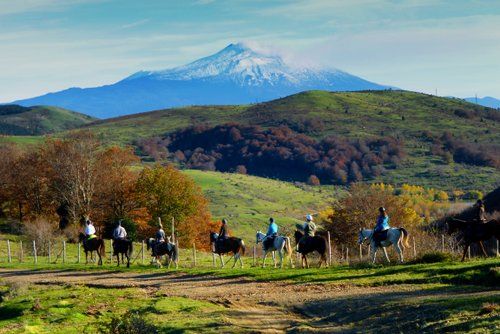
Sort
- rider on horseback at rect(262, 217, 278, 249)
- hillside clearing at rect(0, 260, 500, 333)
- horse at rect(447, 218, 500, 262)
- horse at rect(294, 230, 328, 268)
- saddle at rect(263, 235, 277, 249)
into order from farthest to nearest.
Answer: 1. saddle at rect(263, 235, 277, 249)
2. rider on horseback at rect(262, 217, 278, 249)
3. horse at rect(294, 230, 328, 268)
4. horse at rect(447, 218, 500, 262)
5. hillside clearing at rect(0, 260, 500, 333)

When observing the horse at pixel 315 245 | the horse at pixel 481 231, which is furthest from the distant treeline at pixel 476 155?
the horse at pixel 481 231

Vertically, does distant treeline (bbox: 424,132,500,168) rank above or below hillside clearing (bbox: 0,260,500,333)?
above

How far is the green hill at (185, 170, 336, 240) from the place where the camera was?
128363mm

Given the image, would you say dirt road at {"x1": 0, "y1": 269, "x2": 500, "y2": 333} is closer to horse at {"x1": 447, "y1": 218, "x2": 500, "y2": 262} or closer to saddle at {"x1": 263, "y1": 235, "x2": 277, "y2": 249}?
saddle at {"x1": 263, "y1": 235, "x2": 277, "y2": 249}

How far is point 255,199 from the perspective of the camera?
513ft

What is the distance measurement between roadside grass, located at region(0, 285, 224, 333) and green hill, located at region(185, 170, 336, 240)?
80671mm

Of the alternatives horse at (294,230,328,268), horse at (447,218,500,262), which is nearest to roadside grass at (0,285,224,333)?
horse at (294,230,328,268)

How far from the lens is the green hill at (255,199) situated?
128m

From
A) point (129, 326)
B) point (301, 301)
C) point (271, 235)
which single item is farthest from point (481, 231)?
point (129, 326)

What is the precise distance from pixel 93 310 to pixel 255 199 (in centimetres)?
13077

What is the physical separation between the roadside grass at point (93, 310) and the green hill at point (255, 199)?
8067cm

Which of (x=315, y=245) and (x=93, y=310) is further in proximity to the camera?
(x=315, y=245)

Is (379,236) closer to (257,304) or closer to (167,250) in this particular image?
(257,304)

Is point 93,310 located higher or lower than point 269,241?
lower
